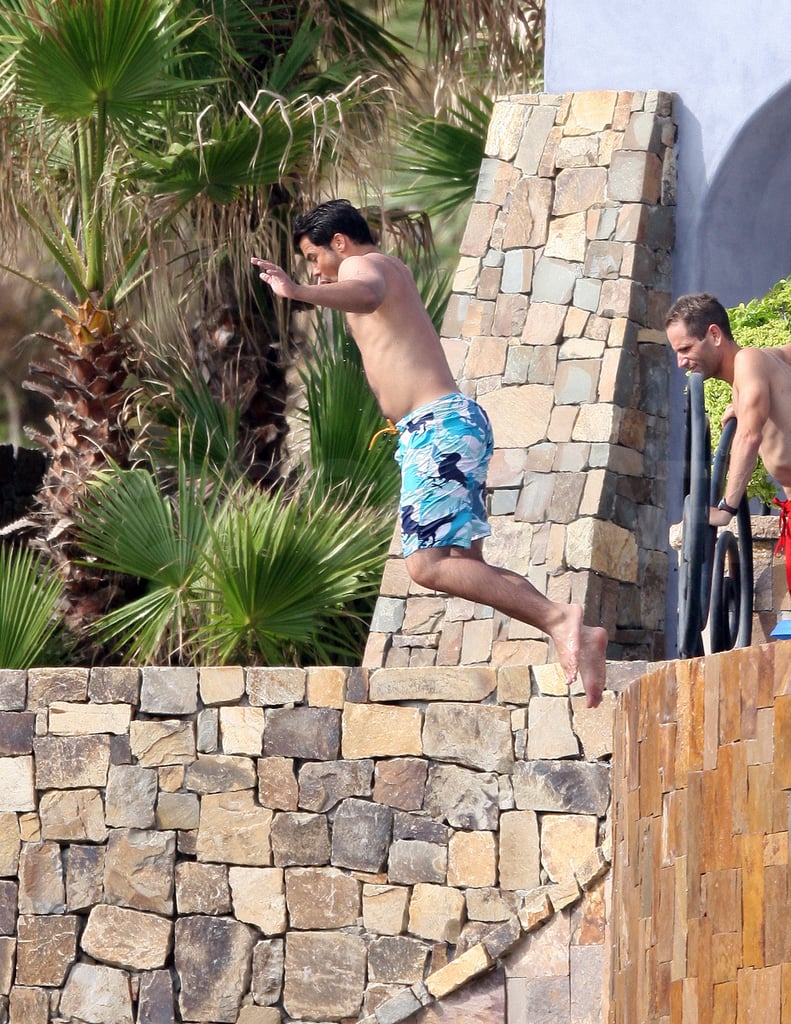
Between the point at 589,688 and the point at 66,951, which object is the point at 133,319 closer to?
the point at 66,951

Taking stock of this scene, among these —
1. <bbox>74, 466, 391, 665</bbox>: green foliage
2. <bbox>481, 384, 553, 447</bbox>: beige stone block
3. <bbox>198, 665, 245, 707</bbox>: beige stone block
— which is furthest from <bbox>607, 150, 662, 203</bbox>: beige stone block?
<bbox>198, 665, 245, 707</bbox>: beige stone block

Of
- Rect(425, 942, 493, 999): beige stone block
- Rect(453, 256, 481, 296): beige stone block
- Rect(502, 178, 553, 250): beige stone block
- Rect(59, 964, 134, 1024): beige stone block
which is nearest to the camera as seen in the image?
Rect(425, 942, 493, 999): beige stone block

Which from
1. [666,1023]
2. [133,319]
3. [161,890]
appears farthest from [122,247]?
[666,1023]

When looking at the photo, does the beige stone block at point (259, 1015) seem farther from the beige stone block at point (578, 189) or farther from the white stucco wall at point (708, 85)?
the beige stone block at point (578, 189)

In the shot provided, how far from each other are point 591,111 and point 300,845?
3458 mm

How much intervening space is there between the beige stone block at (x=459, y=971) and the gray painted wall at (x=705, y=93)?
5.82ft

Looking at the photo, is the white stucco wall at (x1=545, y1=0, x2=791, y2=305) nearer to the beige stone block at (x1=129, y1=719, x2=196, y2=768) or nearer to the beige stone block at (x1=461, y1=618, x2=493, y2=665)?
the beige stone block at (x1=461, y1=618, x2=493, y2=665)

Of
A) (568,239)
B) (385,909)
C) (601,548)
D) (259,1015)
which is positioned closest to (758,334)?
(601,548)

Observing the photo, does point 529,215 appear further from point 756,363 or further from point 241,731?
point 756,363

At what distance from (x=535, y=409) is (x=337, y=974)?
2.50 m

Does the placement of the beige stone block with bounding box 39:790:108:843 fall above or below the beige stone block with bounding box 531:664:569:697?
below

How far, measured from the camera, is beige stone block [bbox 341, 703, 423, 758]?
6.92 meters

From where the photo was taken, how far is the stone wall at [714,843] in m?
3.75

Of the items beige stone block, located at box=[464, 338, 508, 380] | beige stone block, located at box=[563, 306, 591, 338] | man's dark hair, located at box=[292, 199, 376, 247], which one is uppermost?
beige stone block, located at box=[563, 306, 591, 338]
